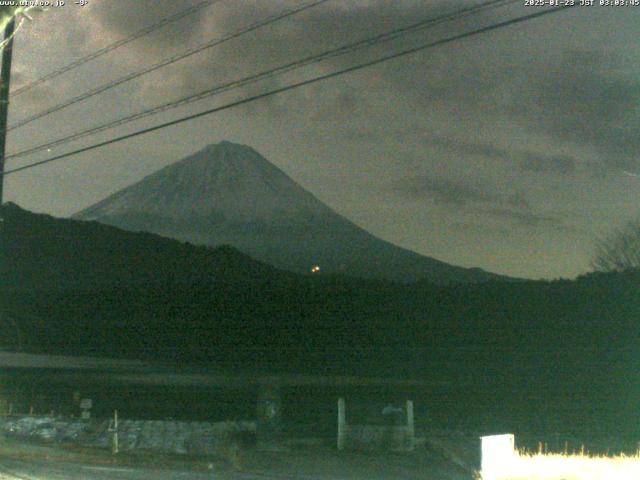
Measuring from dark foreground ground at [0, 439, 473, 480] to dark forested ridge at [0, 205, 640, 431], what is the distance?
15.7 meters

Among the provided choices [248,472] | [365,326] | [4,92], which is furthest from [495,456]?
[365,326]

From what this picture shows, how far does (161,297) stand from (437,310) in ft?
102

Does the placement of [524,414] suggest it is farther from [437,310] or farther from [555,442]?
[437,310]

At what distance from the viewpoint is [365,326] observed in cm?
6931

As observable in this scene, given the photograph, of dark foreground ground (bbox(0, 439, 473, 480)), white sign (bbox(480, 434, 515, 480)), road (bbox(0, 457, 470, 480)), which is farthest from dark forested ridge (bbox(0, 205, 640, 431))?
white sign (bbox(480, 434, 515, 480))

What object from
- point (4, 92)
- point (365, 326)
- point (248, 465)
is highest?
point (4, 92)

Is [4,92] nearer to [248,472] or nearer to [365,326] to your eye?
[248,472]

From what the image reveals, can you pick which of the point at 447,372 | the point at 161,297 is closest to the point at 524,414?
the point at 447,372

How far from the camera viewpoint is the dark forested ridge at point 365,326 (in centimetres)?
4412

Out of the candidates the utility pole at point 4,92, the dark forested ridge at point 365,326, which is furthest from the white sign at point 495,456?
the dark forested ridge at point 365,326

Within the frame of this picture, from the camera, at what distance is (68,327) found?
242ft

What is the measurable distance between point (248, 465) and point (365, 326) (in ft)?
176

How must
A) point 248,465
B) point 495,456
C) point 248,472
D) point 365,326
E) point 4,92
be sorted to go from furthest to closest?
point 365,326 < point 4,92 < point 248,465 < point 248,472 < point 495,456

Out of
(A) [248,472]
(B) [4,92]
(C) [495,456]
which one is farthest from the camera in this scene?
(B) [4,92]
